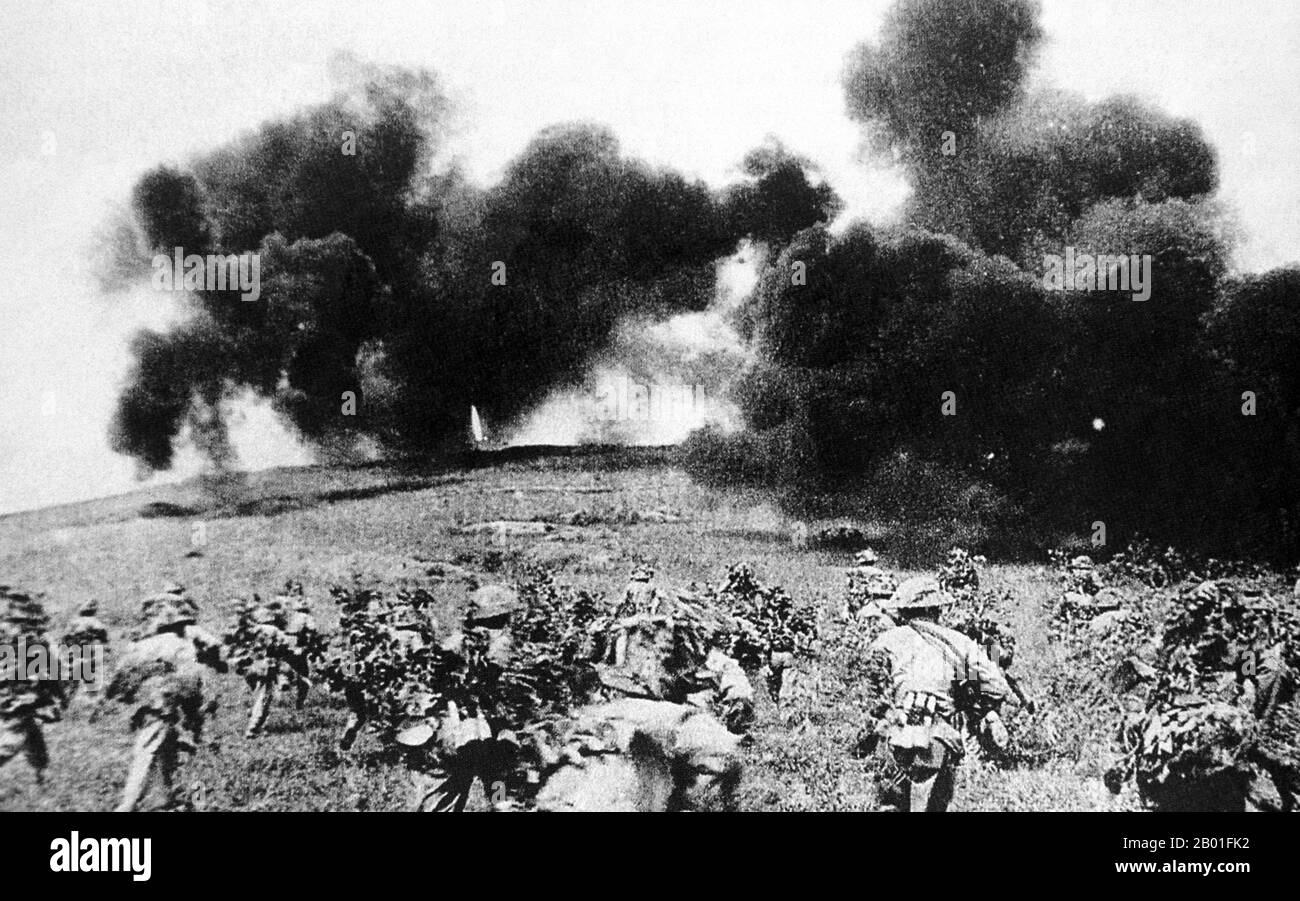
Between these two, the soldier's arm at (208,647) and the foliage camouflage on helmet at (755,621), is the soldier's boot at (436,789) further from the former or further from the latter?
the foliage camouflage on helmet at (755,621)

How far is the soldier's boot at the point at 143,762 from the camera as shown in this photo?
421 cm

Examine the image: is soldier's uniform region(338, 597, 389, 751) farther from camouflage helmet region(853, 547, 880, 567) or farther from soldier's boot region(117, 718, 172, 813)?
camouflage helmet region(853, 547, 880, 567)

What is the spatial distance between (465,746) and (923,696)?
2336 millimetres

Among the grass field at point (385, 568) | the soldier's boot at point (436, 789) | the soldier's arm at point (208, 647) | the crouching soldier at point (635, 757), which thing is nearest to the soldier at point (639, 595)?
the grass field at point (385, 568)

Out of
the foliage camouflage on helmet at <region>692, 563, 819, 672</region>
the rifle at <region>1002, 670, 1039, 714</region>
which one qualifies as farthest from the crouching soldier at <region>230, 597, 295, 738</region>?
the rifle at <region>1002, 670, 1039, 714</region>

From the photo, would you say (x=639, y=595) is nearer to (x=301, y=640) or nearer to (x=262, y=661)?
(x=301, y=640)

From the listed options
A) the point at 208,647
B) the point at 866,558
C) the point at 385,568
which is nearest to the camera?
the point at 208,647

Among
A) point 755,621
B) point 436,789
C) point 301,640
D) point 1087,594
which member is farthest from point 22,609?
point 1087,594

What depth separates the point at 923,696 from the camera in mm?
4414

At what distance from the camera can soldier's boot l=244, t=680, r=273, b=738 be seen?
4.26m
